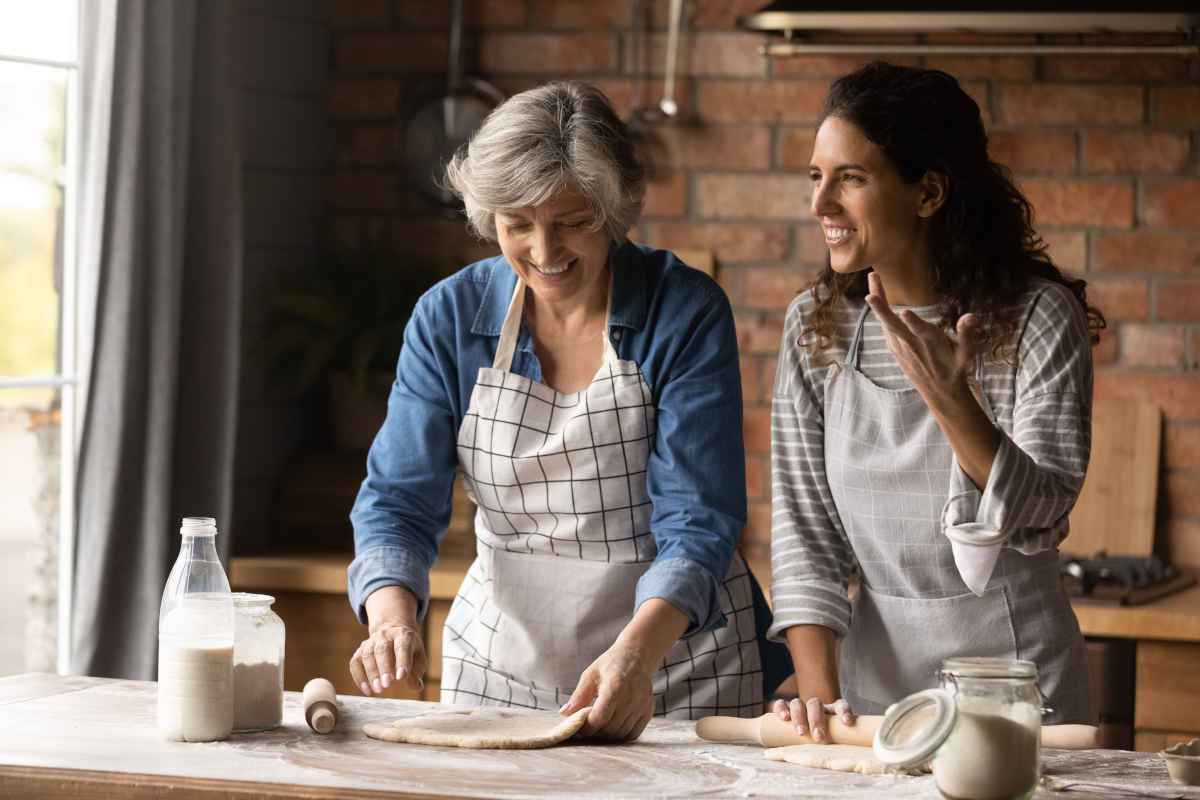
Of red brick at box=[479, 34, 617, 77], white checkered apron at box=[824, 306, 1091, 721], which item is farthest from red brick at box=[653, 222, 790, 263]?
white checkered apron at box=[824, 306, 1091, 721]

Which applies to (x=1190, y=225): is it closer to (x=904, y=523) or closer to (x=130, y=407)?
(x=904, y=523)

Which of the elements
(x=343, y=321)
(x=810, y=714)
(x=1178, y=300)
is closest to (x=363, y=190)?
(x=343, y=321)

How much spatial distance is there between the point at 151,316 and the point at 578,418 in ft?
3.65

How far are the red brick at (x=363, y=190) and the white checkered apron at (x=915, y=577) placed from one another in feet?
5.36

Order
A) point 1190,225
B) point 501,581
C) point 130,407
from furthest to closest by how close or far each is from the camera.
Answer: point 1190,225 < point 130,407 < point 501,581

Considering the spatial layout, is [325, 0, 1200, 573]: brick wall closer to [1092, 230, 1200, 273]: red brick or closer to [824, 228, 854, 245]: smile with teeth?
[1092, 230, 1200, 273]: red brick

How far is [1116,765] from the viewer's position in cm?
141

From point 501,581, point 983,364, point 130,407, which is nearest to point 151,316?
point 130,407

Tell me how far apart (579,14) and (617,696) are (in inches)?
76.8

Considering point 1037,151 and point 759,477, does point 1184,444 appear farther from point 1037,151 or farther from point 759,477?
point 759,477

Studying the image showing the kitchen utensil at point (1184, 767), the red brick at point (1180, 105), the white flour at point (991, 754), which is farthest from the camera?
the red brick at point (1180, 105)

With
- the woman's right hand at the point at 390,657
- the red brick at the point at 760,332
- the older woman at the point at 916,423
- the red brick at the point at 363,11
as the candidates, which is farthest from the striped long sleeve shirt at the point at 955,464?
the red brick at the point at 363,11

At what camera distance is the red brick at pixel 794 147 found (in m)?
3.02

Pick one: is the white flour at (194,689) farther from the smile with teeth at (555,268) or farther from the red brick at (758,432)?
the red brick at (758,432)
